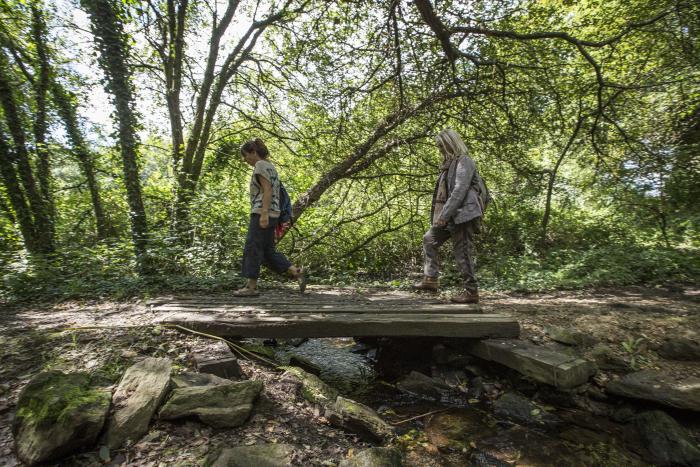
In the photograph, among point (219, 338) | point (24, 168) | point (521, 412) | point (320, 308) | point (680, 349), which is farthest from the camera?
point (24, 168)

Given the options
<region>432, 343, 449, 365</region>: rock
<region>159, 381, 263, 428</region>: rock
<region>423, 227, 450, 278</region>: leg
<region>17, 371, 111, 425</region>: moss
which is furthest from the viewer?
<region>423, 227, 450, 278</region>: leg

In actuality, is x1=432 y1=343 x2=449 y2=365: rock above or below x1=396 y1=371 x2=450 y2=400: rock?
above

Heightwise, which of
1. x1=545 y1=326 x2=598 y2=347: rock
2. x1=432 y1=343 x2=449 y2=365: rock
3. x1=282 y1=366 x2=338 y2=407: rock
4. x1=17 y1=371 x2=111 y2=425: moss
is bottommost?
x1=432 y1=343 x2=449 y2=365: rock

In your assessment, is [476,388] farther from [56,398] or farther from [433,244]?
[56,398]

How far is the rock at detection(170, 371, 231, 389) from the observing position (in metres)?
2.45

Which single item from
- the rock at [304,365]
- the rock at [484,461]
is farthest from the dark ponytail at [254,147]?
the rock at [484,461]

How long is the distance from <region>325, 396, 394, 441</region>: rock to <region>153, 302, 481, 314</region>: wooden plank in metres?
1.46

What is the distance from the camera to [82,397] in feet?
6.97

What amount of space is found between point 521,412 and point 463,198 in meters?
2.46

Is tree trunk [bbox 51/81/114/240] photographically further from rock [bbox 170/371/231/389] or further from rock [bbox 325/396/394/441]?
rock [bbox 325/396/394/441]

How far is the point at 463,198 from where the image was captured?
14.5ft

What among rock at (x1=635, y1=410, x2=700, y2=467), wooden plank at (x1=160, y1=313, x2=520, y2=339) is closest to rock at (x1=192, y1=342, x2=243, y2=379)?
wooden plank at (x1=160, y1=313, x2=520, y2=339)

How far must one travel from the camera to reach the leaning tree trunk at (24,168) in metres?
6.70

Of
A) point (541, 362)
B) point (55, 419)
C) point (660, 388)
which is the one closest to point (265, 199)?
point (55, 419)
